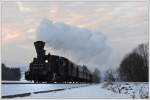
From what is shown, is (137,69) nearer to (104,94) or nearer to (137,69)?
(137,69)

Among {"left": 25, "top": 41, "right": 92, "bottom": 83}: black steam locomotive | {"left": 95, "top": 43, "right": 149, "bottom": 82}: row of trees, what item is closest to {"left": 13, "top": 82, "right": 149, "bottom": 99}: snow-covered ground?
{"left": 25, "top": 41, "right": 92, "bottom": 83}: black steam locomotive

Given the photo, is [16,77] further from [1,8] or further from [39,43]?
[1,8]

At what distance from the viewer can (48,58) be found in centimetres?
3791

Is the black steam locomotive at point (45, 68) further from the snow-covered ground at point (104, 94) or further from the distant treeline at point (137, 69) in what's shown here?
the distant treeline at point (137, 69)

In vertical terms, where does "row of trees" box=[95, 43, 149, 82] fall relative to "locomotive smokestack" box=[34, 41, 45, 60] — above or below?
below

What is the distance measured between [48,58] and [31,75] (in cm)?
279

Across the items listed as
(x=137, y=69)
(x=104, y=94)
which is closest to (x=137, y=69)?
(x=137, y=69)

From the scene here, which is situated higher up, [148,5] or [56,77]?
[148,5]

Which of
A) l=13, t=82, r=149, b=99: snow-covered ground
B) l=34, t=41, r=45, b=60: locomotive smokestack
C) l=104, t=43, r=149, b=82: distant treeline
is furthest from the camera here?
l=104, t=43, r=149, b=82: distant treeline

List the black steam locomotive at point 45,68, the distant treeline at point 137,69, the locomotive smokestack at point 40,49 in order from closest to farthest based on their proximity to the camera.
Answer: the black steam locomotive at point 45,68 → the locomotive smokestack at point 40,49 → the distant treeline at point 137,69

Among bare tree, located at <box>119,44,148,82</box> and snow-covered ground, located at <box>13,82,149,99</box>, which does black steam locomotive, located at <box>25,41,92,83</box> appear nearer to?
snow-covered ground, located at <box>13,82,149,99</box>

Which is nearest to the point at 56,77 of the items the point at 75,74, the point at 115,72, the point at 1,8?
the point at 75,74

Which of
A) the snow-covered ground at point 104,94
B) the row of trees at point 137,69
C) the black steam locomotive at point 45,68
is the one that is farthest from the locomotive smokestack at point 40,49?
the row of trees at point 137,69

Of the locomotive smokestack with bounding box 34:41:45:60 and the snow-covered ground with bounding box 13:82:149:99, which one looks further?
the locomotive smokestack with bounding box 34:41:45:60
